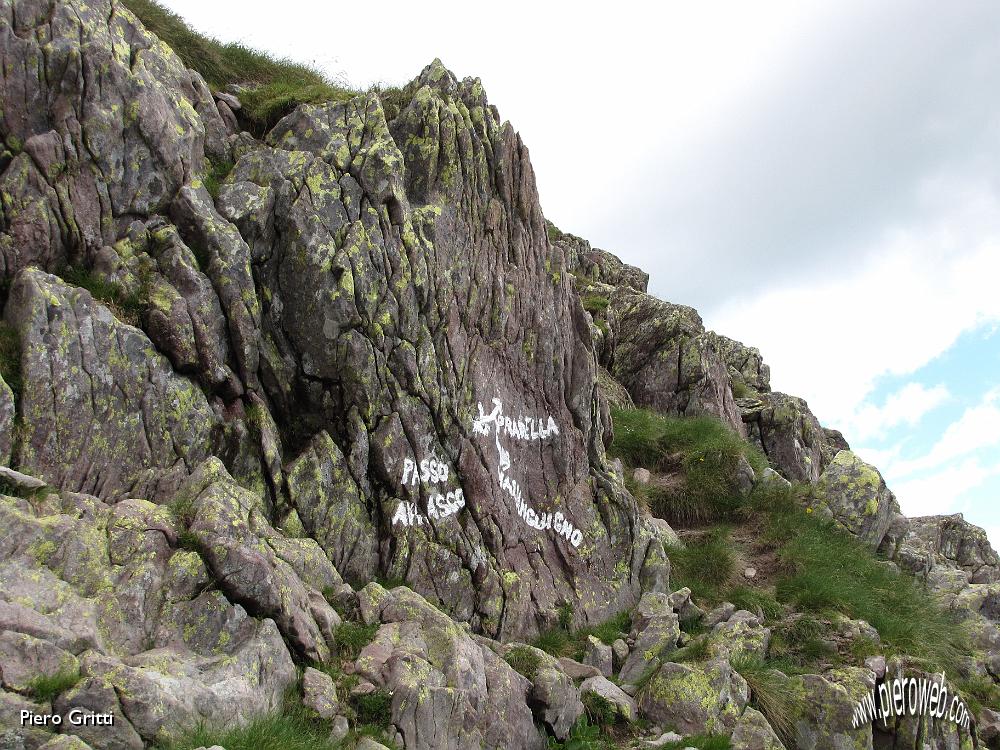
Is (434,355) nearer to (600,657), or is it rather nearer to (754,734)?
(600,657)

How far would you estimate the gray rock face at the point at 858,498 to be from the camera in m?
24.2

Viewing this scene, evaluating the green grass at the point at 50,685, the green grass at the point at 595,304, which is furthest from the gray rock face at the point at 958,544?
the green grass at the point at 50,685

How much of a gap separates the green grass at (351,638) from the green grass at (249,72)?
1241 cm

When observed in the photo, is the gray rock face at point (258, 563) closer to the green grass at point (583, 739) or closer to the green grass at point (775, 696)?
the green grass at point (583, 739)

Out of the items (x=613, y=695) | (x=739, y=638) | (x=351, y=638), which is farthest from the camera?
(x=739, y=638)

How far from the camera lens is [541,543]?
1677 cm

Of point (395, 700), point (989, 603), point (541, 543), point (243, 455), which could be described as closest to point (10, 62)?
point (243, 455)

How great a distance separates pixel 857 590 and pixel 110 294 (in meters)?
19.2

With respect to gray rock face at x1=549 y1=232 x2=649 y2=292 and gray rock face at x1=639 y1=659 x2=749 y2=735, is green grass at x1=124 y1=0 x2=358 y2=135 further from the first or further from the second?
gray rock face at x1=549 y1=232 x2=649 y2=292

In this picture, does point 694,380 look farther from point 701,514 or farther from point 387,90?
point 387,90

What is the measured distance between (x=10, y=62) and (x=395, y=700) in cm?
1238

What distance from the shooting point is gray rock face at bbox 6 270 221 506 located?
10719 millimetres

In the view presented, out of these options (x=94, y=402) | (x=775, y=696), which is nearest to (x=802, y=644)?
(x=775, y=696)

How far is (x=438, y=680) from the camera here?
10461mm
